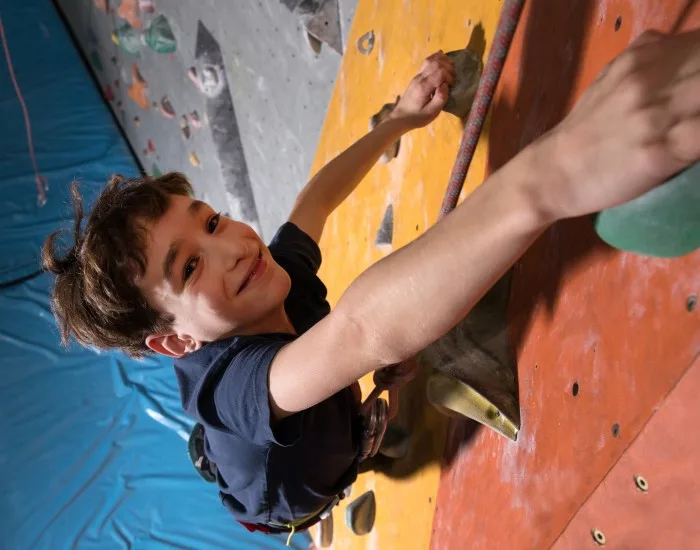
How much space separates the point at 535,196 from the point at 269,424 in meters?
0.35

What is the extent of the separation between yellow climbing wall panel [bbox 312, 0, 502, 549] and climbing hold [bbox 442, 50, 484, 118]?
0.02 meters

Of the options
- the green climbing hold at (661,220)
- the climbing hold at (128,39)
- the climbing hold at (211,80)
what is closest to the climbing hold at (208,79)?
the climbing hold at (211,80)

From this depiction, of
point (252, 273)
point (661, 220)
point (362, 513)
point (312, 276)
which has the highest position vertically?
point (661, 220)

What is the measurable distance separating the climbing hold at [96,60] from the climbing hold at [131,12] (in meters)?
0.84

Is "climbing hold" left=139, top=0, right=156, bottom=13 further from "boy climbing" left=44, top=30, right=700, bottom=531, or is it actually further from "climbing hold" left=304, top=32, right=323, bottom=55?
"boy climbing" left=44, top=30, right=700, bottom=531

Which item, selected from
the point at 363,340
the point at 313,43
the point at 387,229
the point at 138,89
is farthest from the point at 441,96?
the point at 138,89

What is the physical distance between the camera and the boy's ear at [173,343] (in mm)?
779

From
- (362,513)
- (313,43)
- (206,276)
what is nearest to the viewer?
(206,276)

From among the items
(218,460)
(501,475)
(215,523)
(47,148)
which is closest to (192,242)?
(218,460)

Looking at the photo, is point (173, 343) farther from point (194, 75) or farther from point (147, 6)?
point (147, 6)

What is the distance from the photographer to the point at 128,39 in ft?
7.71

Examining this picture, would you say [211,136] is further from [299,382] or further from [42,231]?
[299,382]

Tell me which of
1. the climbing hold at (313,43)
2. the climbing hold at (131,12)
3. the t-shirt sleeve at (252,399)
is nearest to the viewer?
the t-shirt sleeve at (252,399)

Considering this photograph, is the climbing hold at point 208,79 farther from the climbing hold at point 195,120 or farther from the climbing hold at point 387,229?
the climbing hold at point 387,229
